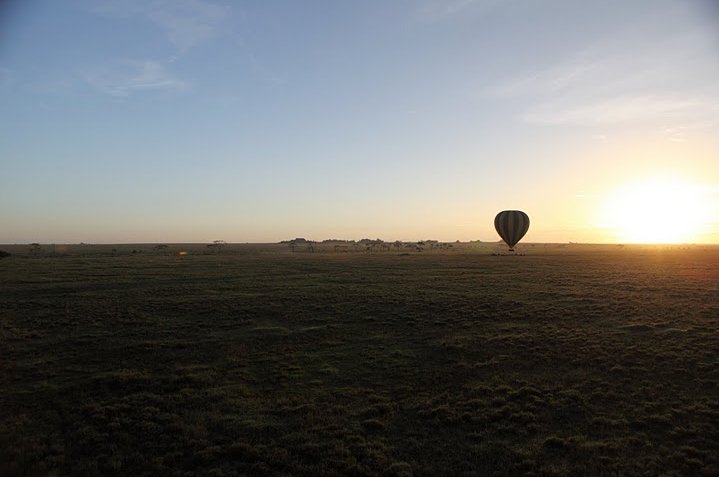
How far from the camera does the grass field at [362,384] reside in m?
12.9

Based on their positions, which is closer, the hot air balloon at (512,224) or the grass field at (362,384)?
the grass field at (362,384)

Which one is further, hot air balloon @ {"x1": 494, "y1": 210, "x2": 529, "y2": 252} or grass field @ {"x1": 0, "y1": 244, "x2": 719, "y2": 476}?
hot air balloon @ {"x1": 494, "y1": 210, "x2": 529, "y2": 252}

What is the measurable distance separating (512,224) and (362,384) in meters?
70.5

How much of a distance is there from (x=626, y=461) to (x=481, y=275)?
3690cm

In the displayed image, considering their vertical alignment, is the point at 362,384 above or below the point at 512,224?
below

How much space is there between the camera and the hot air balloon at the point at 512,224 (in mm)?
Answer: 82688

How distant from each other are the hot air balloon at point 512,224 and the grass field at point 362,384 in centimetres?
4726

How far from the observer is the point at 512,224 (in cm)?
8294

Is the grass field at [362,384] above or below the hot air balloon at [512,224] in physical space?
below

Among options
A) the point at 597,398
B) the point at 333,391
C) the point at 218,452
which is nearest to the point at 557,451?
the point at 597,398

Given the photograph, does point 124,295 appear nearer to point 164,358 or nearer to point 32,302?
point 32,302

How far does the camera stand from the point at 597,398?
54.3 ft

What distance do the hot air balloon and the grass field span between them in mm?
47265

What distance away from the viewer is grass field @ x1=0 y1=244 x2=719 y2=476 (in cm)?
1290
